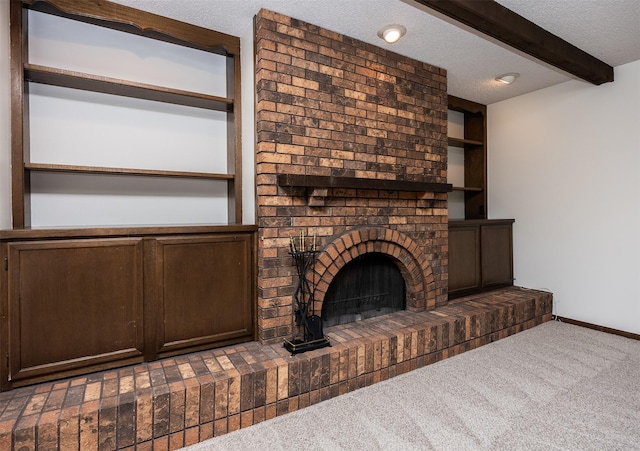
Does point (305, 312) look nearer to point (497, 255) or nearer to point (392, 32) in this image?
point (392, 32)

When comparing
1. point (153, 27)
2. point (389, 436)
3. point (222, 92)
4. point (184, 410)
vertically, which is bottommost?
point (389, 436)

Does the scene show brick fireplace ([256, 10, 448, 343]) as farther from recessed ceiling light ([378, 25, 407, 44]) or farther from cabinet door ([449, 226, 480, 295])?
cabinet door ([449, 226, 480, 295])

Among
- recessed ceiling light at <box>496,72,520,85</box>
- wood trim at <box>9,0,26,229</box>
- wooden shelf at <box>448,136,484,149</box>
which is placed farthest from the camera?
wooden shelf at <box>448,136,484,149</box>

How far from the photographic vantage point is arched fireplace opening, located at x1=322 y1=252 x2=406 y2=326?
9.44 ft

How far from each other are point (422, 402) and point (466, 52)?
9.09ft

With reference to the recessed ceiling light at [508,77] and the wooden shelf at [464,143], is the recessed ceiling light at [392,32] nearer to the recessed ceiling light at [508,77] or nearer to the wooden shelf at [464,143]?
Result: the recessed ceiling light at [508,77]

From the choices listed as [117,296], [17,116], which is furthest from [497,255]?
[17,116]

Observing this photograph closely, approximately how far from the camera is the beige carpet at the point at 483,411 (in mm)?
1817

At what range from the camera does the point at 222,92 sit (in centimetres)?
286

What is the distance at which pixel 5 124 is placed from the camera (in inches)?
77.4

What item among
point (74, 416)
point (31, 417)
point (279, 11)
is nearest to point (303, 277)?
point (74, 416)

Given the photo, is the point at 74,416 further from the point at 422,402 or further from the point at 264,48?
the point at 264,48

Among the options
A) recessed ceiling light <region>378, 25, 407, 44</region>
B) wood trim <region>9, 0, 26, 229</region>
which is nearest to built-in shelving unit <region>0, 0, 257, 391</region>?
wood trim <region>9, 0, 26, 229</region>

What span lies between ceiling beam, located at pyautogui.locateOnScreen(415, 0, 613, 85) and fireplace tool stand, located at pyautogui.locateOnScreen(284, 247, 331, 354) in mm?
1742
